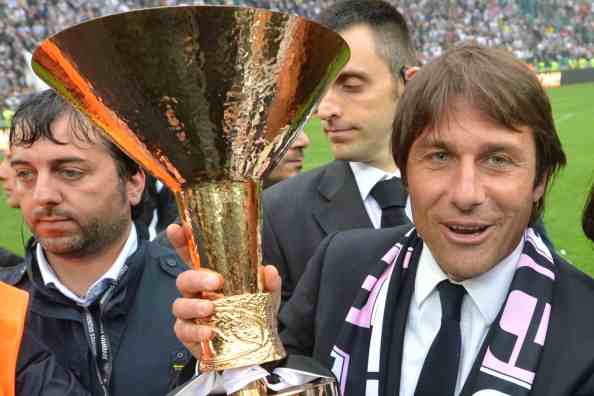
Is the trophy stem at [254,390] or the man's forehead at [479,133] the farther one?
the man's forehead at [479,133]

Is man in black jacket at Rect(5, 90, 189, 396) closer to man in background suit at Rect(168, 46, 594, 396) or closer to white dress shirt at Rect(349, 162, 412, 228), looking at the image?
man in background suit at Rect(168, 46, 594, 396)

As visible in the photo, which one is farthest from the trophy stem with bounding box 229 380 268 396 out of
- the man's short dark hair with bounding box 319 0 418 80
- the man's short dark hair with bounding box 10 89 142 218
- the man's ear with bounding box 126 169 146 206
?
the man's short dark hair with bounding box 319 0 418 80

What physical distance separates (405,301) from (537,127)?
46 cm

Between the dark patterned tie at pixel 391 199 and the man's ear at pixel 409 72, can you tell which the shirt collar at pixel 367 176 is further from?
the man's ear at pixel 409 72

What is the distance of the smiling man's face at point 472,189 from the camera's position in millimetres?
1524

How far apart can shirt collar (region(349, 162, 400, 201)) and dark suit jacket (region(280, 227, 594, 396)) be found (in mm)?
802

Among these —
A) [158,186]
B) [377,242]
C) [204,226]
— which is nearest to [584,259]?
[158,186]

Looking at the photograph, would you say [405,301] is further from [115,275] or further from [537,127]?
[115,275]

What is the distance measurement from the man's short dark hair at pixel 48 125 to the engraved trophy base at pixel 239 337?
0.97 m

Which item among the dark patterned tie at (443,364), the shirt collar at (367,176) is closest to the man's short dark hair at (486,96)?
the dark patterned tie at (443,364)

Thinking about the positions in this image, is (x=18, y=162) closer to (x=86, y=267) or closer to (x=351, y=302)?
(x=86, y=267)

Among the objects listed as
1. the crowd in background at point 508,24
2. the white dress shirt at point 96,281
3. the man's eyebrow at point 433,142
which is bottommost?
the white dress shirt at point 96,281

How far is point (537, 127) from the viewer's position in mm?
1571

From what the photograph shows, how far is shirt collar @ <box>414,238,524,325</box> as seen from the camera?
5.17 ft
